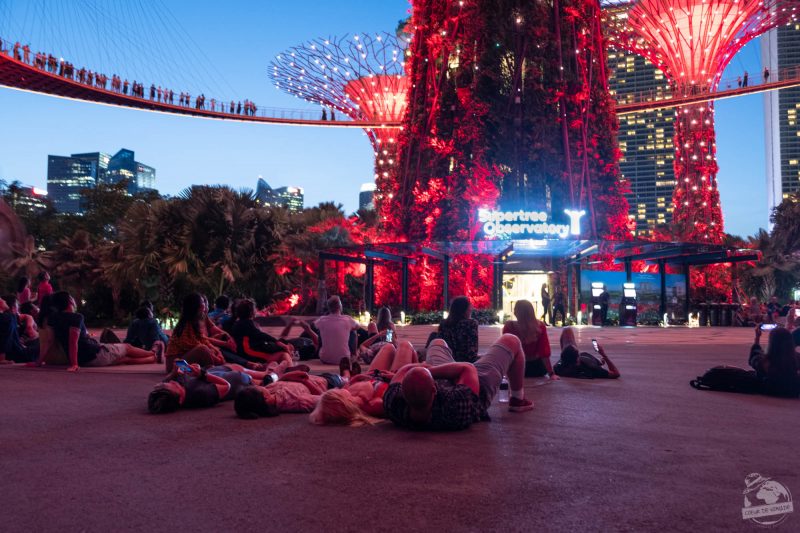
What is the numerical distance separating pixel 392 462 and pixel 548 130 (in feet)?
110

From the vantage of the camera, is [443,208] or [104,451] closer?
[104,451]

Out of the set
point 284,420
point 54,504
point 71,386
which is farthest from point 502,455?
point 71,386

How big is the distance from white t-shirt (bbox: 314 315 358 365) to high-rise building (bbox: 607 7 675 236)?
18310cm

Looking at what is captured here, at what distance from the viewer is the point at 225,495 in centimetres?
407

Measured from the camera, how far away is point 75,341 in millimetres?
11516

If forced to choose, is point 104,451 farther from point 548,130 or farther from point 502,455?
point 548,130

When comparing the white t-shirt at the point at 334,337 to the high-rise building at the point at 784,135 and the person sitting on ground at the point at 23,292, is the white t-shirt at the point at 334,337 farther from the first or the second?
the high-rise building at the point at 784,135

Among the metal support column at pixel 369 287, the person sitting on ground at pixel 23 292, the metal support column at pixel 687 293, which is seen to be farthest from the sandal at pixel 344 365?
the metal support column at pixel 687 293

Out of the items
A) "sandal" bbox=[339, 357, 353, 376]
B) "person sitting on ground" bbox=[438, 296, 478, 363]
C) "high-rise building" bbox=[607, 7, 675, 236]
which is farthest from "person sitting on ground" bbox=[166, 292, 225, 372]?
"high-rise building" bbox=[607, 7, 675, 236]

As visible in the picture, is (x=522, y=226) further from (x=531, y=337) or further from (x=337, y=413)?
(x=337, y=413)

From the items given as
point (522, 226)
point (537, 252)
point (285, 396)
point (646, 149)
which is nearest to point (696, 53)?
point (537, 252)

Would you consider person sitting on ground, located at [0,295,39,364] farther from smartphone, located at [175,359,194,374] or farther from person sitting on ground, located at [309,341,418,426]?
person sitting on ground, located at [309,341,418,426]

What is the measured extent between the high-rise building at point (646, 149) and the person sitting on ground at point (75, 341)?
18434 centimetres

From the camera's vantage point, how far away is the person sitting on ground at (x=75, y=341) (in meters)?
11.4
